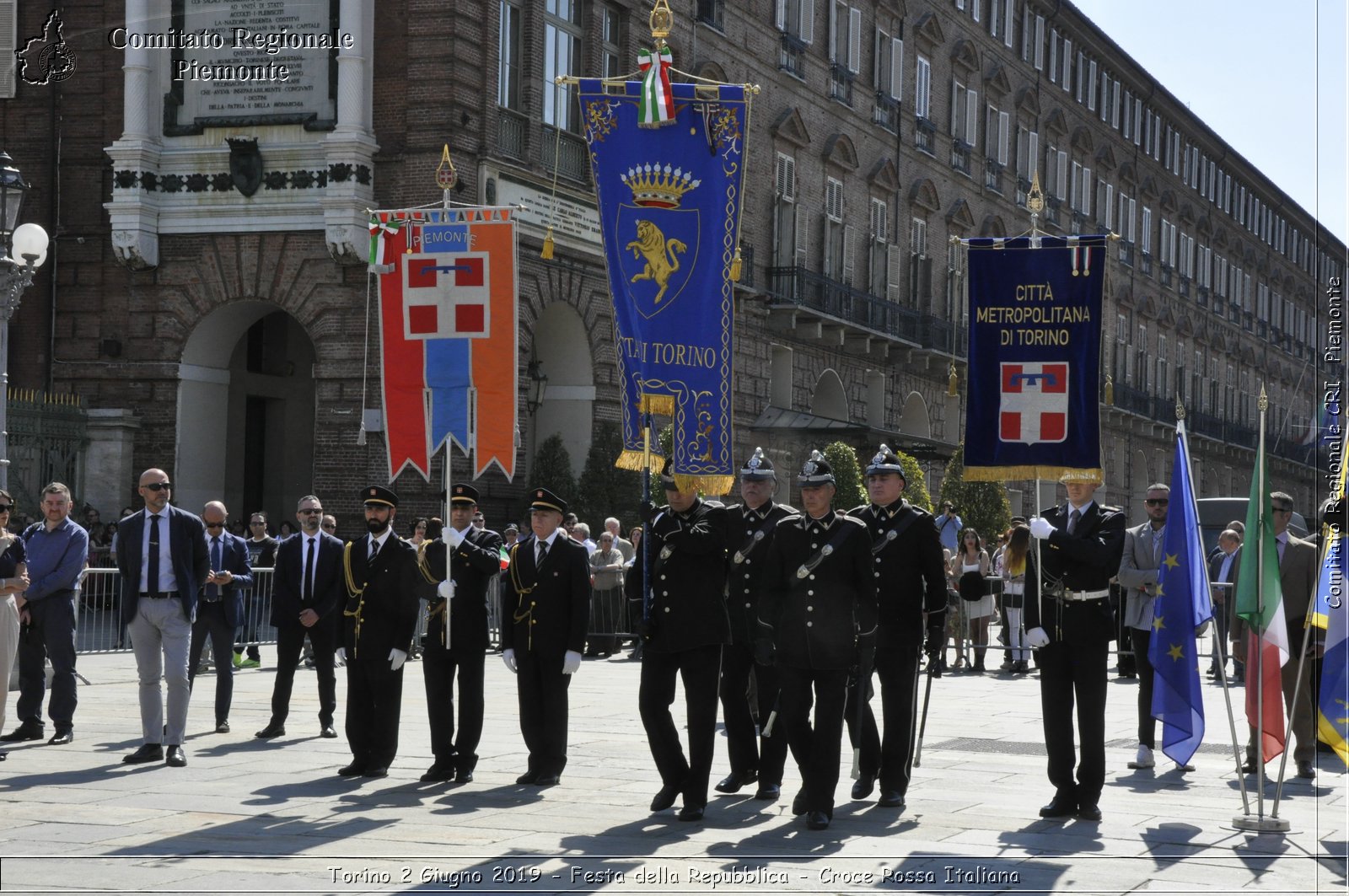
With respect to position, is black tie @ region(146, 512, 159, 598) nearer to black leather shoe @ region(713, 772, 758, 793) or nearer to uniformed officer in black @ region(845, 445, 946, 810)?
black leather shoe @ region(713, 772, 758, 793)

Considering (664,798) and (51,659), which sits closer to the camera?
(664,798)

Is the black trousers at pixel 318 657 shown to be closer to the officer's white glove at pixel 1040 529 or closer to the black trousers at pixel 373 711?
the black trousers at pixel 373 711

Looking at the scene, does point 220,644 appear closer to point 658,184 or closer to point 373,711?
point 373,711

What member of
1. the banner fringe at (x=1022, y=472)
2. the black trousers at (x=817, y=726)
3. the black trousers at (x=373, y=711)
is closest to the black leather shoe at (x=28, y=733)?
the black trousers at (x=373, y=711)

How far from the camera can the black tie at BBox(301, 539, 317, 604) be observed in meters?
13.7

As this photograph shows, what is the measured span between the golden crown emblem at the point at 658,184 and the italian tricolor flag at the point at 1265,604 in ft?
14.2

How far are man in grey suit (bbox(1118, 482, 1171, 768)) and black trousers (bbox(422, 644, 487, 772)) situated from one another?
4.89 meters

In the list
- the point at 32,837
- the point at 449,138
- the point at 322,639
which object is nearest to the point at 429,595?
the point at 322,639

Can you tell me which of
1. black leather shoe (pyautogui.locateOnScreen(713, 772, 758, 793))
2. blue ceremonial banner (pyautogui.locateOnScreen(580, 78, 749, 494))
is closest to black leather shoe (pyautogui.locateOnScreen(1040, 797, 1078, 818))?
black leather shoe (pyautogui.locateOnScreen(713, 772, 758, 793))

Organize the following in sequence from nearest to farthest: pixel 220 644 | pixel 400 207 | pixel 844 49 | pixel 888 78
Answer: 1. pixel 220 644
2. pixel 400 207
3. pixel 844 49
4. pixel 888 78

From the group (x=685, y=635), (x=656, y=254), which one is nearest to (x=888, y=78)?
(x=656, y=254)

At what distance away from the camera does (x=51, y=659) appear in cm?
1304

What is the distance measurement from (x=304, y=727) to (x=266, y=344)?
16018 millimetres

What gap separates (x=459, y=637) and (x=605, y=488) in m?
16.2
